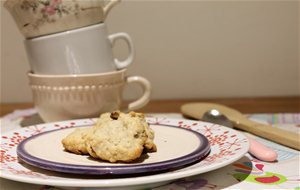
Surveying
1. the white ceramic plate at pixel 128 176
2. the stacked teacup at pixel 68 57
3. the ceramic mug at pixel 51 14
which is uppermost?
the ceramic mug at pixel 51 14

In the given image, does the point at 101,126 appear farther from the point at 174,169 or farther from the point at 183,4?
the point at 183,4

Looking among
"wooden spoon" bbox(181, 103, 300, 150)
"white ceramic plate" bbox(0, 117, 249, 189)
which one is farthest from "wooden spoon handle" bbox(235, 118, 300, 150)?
"white ceramic plate" bbox(0, 117, 249, 189)

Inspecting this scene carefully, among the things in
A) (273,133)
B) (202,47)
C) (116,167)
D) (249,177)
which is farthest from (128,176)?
(202,47)

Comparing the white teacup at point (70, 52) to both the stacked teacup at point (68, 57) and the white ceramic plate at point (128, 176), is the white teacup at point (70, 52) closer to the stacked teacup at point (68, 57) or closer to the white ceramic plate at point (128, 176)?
the stacked teacup at point (68, 57)

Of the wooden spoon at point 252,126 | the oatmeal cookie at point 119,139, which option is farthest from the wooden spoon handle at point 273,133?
the oatmeal cookie at point 119,139

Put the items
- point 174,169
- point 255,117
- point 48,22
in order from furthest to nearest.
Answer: point 255,117 → point 48,22 → point 174,169

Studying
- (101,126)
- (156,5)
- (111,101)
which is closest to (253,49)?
(156,5)

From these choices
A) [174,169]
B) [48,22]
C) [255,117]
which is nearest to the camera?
[174,169]
